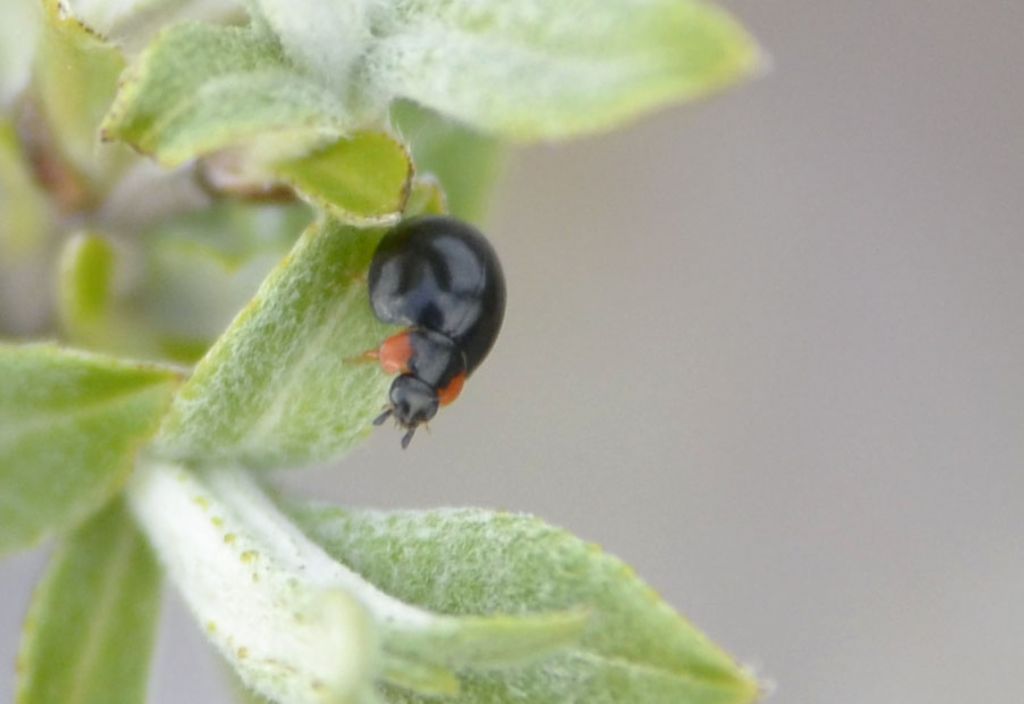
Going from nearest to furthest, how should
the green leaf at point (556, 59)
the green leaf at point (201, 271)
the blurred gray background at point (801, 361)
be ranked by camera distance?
the green leaf at point (556, 59) < the green leaf at point (201, 271) < the blurred gray background at point (801, 361)

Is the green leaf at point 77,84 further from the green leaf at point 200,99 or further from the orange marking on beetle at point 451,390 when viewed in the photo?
the orange marking on beetle at point 451,390

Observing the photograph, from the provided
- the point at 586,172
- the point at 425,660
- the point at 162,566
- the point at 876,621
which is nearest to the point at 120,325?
the point at 162,566

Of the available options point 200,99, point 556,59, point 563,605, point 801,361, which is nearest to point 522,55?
point 556,59

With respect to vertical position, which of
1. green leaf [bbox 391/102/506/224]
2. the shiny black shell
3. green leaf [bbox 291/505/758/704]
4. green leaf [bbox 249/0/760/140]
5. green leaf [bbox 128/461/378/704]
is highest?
green leaf [bbox 391/102/506/224]

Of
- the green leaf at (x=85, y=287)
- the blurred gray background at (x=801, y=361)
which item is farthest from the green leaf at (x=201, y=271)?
the blurred gray background at (x=801, y=361)

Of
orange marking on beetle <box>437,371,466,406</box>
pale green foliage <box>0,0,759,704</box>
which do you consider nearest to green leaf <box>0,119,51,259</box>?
pale green foliage <box>0,0,759,704</box>

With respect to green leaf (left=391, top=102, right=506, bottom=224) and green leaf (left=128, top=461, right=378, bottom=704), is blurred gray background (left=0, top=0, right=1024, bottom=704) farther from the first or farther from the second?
green leaf (left=128, top=461, right=378, bottom=704)
